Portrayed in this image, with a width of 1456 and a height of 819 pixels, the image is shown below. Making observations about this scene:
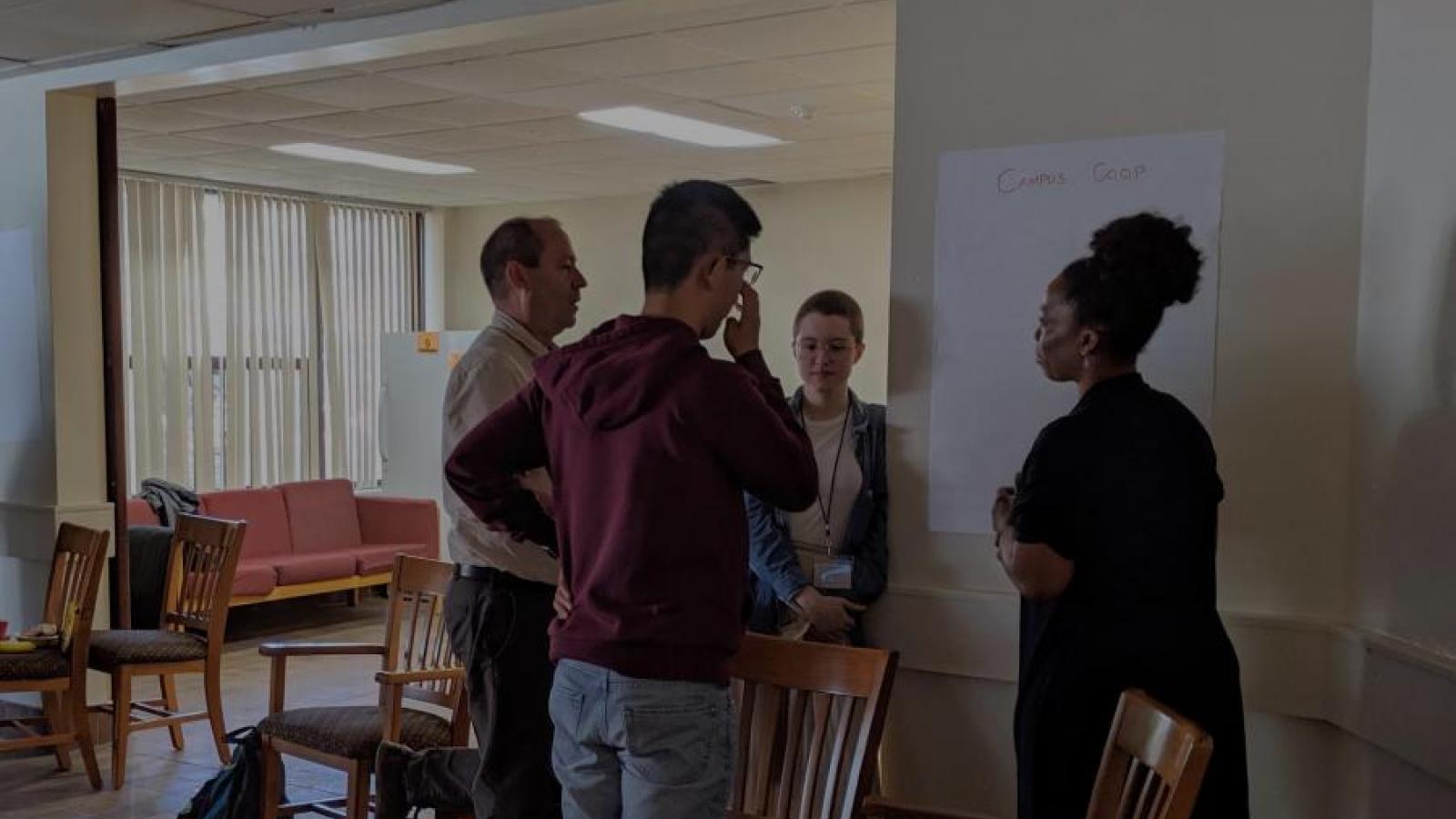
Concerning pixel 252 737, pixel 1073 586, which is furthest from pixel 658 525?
pixel 252 737

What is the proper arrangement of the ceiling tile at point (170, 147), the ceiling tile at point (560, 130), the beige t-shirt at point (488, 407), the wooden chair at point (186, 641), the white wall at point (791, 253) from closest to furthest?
the beige t-shirt at point (488, 407)
the wooden chair at point (186, 641)
the ceiling tile at point (560, 130)
the ceiling tile at point (170, 147)
the white wall at point (791, 253)

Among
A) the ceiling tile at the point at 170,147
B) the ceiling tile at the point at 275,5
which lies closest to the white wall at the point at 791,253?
the ceiling tile at the point at 170,147

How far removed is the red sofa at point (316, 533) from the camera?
709 centimetres

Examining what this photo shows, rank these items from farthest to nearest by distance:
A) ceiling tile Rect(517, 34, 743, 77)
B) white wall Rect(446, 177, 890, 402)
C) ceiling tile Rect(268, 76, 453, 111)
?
1. white wall Rect(446, 177, 890, 402)
2. ceiling tile Rect(268, 76, 453, 111)
3. ceiling tile Rect(517, 34, 743, 77)

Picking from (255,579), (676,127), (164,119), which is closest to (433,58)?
(676,127)

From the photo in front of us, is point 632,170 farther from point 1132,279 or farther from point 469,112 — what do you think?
point 1132,279

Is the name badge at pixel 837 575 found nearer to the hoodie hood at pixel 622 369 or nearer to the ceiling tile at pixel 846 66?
the hoodie hood at pixel 622 369

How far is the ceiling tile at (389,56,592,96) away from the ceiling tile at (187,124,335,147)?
1475 mm

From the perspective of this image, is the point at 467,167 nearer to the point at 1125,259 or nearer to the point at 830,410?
the point at 830,410

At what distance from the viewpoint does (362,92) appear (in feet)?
16.6

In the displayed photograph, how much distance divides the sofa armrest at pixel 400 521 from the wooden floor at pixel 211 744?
583mm

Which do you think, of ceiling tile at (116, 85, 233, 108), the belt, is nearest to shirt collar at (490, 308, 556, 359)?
the belt

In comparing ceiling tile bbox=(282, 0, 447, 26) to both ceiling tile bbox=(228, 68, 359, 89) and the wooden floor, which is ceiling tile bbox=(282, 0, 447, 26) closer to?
ceiling tile bbox=(228, 68, 359, 89)

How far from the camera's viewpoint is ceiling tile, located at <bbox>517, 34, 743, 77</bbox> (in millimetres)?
4270
